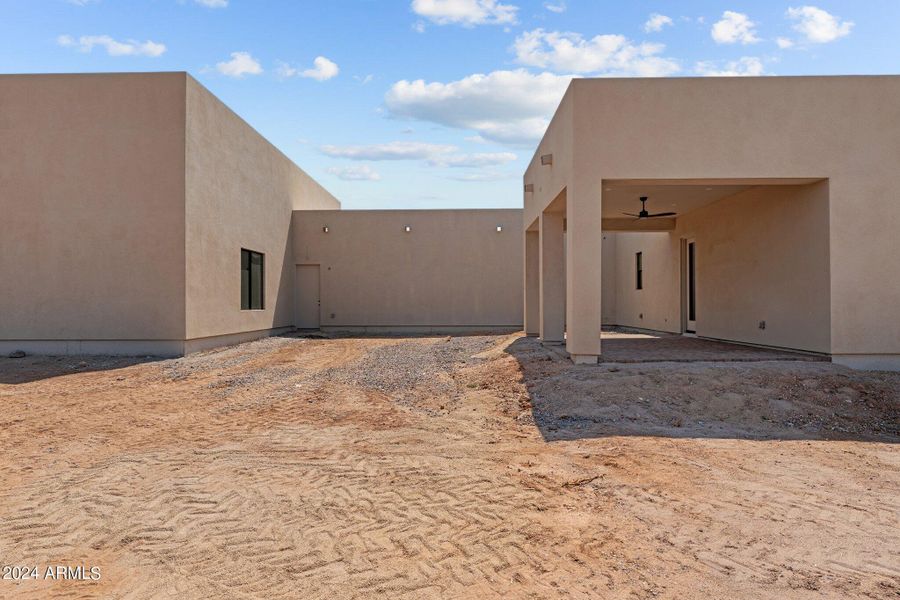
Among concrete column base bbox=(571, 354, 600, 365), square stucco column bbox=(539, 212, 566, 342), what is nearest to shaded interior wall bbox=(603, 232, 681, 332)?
square stucco column bbox=(539, 212, 566, 342)

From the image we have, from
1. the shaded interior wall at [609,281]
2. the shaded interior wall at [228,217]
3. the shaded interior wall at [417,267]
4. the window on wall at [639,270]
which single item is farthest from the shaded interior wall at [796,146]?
the shaded interior wall at [609,281]

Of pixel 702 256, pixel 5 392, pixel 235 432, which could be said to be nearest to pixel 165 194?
pixel 5 392

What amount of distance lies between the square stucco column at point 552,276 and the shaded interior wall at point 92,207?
281 inches

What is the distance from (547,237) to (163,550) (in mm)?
9514

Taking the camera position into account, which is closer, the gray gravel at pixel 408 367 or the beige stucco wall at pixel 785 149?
the beige stucco wall at pixel 785 149

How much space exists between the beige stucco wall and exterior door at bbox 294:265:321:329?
11.7m

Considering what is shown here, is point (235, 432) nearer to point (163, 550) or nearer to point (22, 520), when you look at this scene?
point (22, 520)

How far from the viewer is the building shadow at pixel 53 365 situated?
30.2ft

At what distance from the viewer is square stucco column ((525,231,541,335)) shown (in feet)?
45.5

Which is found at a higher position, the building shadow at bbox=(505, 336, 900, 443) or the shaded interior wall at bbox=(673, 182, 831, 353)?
the shaded interior wall at bbox=(673, 182, 831, 353)

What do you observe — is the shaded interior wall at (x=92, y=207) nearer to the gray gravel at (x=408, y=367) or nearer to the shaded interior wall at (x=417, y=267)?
the gray gravel at (x=408, y=367)

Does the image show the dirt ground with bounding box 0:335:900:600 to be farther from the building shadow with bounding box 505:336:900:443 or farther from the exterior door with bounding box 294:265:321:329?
the exterior door with bounding box 294:265:321:329

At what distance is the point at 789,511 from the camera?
3664 millimetres

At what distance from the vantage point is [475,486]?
4.16 metres
